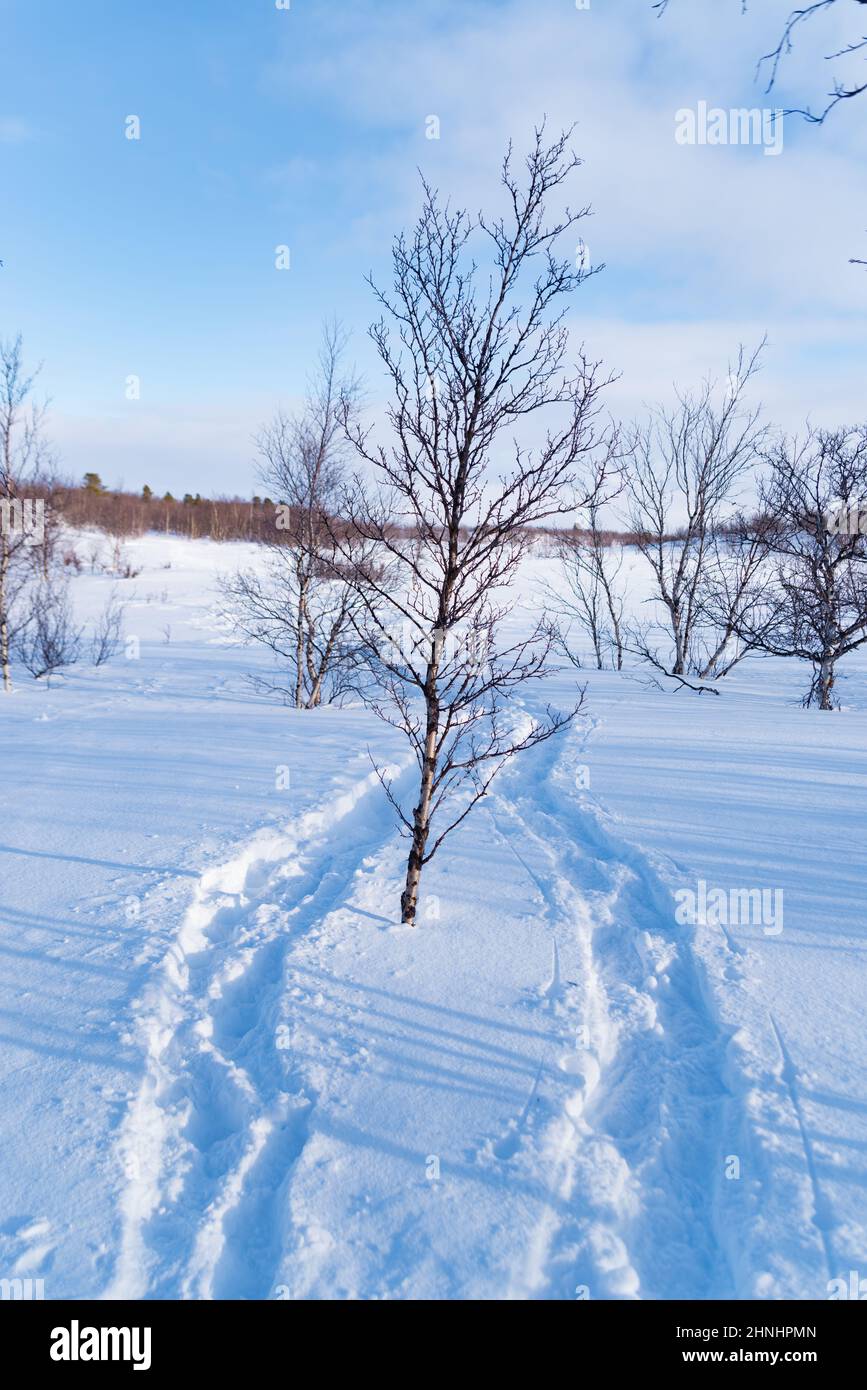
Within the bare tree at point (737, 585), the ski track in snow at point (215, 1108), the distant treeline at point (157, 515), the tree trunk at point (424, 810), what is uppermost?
the distant treeline at point (157, 515)

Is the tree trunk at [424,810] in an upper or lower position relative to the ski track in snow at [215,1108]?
upper

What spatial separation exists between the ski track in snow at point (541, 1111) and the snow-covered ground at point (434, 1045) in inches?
0.5

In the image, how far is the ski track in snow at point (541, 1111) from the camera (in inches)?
99.5

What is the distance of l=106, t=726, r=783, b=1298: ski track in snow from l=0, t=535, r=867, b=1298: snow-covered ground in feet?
0.05

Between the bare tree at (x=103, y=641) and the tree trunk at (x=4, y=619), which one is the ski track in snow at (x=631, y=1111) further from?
the bare tree at (x=103, y=641)

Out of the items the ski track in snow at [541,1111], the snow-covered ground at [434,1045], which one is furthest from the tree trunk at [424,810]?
the ski track in snow at [541,1111]

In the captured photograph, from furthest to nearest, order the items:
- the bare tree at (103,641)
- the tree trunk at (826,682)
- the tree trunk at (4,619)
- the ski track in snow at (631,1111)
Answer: the bare tree at (103,641), the tree trunk at (4,619), the tree trunk at (826,682), the ski track in snow at (631,1111)

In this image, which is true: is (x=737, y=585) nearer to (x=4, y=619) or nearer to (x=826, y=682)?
(x=826, y=682)

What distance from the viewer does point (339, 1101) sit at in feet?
10.7

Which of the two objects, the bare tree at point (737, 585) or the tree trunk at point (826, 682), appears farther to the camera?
the bare tree at point (737, 585)

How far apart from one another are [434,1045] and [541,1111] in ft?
2.26

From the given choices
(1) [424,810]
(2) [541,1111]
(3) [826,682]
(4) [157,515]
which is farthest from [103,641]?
(4) [157,515]

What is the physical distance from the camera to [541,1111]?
126 inches
